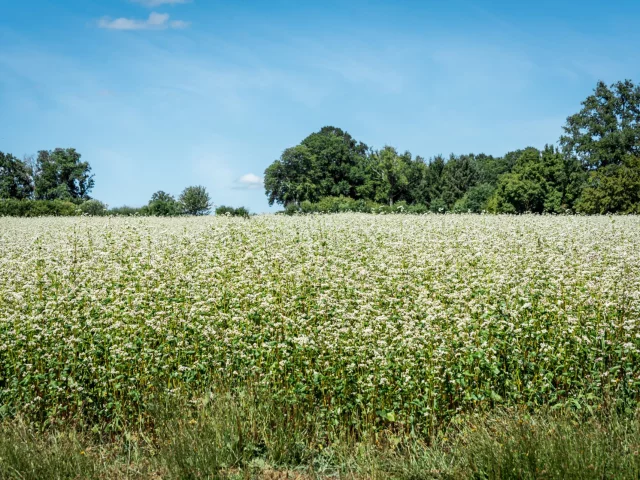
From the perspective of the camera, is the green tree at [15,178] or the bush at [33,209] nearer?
the bush at [33,209]

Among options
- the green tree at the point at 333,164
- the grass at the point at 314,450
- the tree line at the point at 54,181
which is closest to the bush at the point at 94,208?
the tree line at the point at 54,181

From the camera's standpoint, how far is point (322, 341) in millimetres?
7258

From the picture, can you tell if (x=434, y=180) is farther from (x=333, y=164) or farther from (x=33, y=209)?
(x=33, y=209)

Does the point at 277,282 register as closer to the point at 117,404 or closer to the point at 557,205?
the point at 117,404

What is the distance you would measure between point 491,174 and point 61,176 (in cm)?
7152

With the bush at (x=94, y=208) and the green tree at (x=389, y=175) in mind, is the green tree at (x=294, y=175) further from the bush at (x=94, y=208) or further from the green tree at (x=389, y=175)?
the bush at (x=94, y=208)

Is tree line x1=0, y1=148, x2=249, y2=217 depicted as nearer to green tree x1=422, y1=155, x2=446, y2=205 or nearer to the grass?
green tree x1=422, y1=155, x2=446, y2=205

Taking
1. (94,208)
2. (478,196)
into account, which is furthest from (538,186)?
(94,208)

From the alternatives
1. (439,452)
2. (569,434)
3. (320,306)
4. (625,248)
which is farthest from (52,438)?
(625,248)

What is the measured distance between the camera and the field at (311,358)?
240 inches

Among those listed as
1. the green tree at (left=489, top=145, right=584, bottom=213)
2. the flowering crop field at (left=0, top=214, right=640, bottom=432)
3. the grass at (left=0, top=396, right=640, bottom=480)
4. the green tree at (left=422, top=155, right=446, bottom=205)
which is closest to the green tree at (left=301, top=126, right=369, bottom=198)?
the green tree at (left=422, top=155, right=446, bottom=205)

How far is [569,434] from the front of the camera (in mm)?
4977

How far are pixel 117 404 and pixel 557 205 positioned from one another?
5751 centimetres

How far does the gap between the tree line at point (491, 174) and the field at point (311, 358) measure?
1784 centimetres
